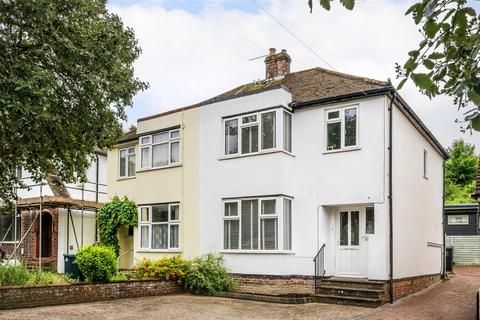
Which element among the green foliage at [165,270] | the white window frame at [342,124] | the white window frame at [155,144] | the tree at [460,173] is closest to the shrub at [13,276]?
the green foliage at [165,270]

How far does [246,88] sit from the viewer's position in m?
19.5

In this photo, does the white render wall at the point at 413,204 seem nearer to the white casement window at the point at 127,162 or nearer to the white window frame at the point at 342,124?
the white window frame at the point at 342,124

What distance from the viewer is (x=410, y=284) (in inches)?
627

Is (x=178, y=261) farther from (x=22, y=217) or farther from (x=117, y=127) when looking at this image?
(x=22, y=217)

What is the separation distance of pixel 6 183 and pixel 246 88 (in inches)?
397

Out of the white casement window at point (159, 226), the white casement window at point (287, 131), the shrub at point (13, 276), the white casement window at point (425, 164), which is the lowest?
the shrub at point (13, 276)

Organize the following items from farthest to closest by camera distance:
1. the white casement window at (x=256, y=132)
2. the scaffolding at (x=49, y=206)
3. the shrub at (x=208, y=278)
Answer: the scaffolding at (x=49, y=206) → the white casement window at (x=256, y=132) → the shrub at (x=208, y=278)

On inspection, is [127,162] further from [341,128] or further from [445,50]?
[445,50]

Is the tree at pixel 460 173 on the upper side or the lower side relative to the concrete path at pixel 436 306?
upper

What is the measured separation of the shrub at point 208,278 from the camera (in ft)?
51.3

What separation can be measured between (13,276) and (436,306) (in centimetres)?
1109

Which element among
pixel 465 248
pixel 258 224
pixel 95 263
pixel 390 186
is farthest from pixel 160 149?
pixel 465 248

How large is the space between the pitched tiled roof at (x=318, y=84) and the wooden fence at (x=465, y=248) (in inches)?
595

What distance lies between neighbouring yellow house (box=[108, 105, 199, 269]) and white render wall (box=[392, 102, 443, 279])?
6796mm
